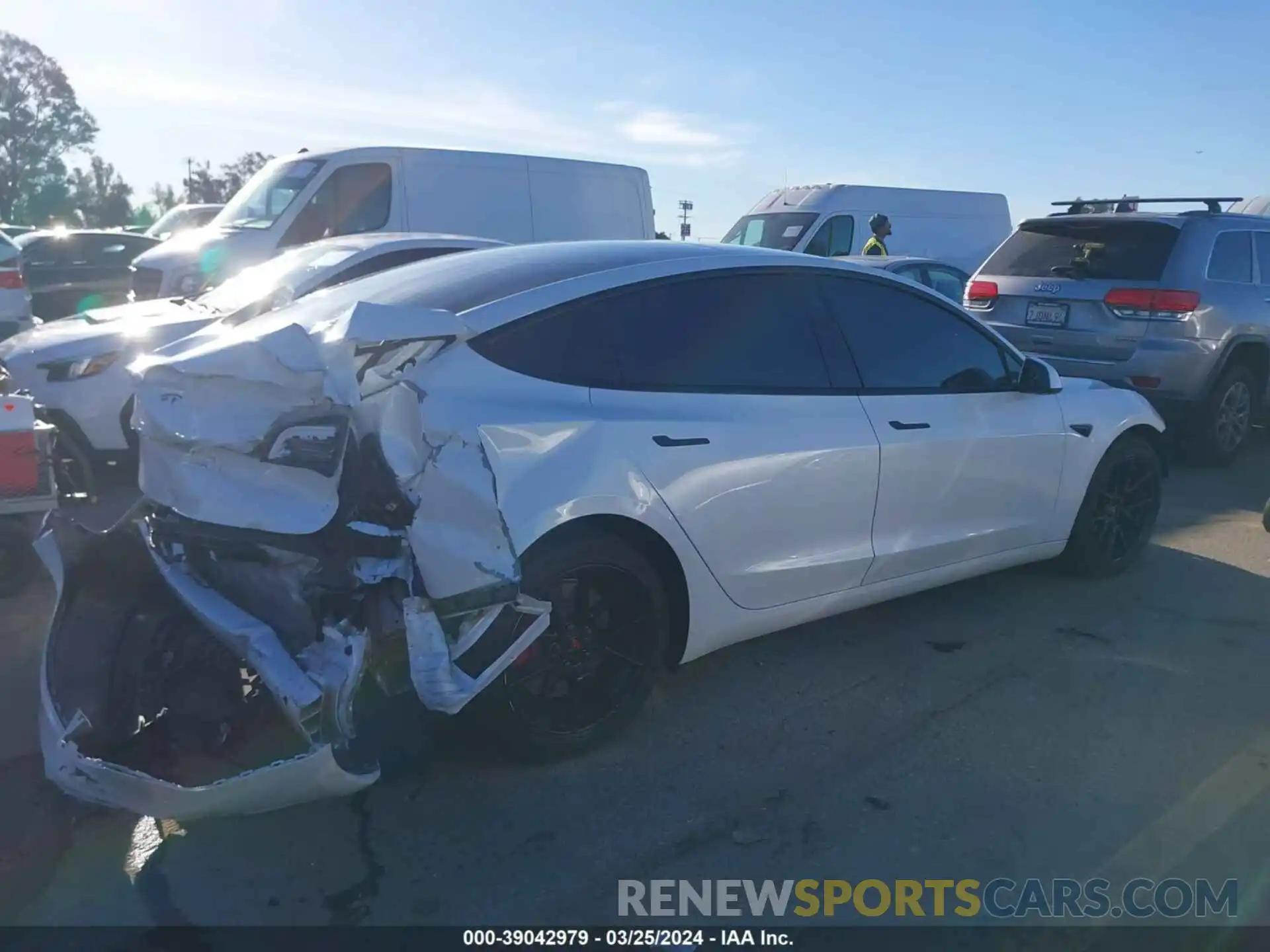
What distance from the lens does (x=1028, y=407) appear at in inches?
206

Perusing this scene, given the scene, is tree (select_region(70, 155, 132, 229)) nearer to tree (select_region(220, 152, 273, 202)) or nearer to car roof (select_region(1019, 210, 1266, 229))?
tree (select_region(220, 152, 273, 202))

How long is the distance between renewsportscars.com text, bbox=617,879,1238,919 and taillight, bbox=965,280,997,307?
6.64 m

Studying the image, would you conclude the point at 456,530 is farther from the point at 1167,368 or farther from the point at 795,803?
the point at 1167,368

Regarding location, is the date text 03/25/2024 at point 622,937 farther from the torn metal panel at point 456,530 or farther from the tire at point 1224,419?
the tire at point 1224,419

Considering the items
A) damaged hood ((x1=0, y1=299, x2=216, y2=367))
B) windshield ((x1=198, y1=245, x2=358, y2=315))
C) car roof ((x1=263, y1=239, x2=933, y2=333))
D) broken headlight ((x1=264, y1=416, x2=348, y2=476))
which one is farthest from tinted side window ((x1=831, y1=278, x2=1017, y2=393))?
damaged hood ((x1=0, y1=299, x2=216, y2=367))

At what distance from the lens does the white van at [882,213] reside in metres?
15.7

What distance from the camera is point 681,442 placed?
12.7 feet

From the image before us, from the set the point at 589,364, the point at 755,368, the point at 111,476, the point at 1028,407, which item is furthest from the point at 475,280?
the point at 111,476

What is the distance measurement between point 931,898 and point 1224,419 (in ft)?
22.3

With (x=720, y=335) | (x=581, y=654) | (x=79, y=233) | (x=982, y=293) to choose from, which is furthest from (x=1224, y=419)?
(x=79, y=233)

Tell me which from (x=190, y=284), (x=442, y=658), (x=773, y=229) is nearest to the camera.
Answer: (x=442, y=658)

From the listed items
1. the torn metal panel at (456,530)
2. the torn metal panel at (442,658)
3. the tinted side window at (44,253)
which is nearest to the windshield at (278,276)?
the torn metal panel at (456,530)

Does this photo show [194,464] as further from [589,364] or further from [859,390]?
[859,390]

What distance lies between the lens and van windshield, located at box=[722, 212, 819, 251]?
1559 centimetres
